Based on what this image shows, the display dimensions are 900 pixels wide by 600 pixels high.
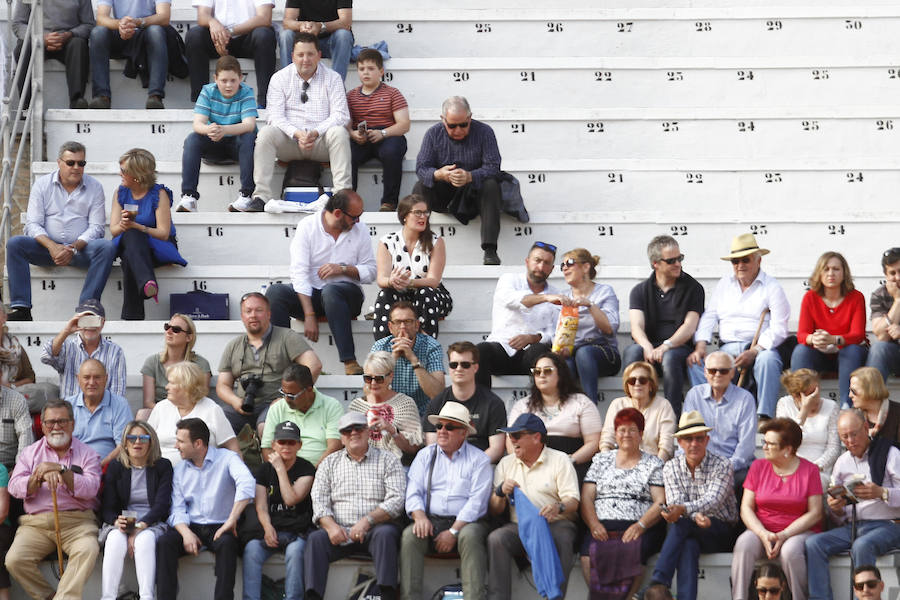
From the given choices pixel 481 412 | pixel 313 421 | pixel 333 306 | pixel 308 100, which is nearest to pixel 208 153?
pixel 308 100

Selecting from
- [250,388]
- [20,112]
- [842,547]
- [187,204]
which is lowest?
[842,547]

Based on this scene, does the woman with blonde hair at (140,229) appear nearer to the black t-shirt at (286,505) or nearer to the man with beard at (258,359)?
the man with beard at (258,359)

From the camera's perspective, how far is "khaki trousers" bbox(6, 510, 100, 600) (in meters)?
8.41

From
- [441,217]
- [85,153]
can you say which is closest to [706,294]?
[441,217]

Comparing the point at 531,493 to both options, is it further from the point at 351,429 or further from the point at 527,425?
the point at 351,429

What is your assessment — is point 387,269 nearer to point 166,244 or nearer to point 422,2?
point 166,244

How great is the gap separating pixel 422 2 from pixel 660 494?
241 inches

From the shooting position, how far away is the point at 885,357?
9.24 m

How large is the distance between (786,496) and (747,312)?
154cm

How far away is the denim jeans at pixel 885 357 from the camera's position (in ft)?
30.3

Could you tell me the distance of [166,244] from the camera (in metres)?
10.4

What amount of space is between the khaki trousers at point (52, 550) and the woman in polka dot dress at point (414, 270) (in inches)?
85.6

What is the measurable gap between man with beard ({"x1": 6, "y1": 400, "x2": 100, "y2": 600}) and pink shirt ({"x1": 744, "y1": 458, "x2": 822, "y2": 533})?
11.6 ft

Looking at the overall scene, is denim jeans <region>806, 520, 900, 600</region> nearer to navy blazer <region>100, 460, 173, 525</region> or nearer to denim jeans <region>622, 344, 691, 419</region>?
denim jeans <region>622, 344, 691, 419</region>
